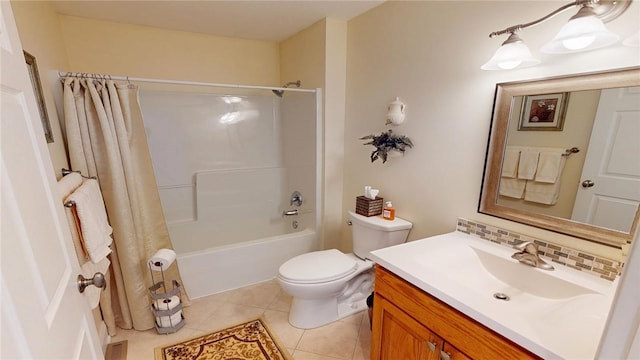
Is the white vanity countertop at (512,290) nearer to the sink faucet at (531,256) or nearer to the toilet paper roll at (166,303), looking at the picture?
the sink faucet at (531,256)

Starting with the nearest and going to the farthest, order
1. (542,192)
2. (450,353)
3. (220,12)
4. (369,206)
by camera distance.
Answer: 1. (450,353)
2. (542,192)
3. (369,206)
4. (220,12)

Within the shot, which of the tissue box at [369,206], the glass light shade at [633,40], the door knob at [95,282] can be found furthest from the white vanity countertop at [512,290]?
the door knob at [95,282]

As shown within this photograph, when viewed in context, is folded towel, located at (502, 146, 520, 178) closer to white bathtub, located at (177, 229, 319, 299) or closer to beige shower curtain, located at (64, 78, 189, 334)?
white bathtub, located at (177, 229, 319, 299)

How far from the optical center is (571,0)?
1.07m

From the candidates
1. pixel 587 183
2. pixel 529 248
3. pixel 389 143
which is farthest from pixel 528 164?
pixel 389 143

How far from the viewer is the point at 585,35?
0.92 m

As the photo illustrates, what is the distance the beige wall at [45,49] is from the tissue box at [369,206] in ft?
5.72

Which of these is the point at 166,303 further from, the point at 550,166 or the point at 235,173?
the point at 550,166

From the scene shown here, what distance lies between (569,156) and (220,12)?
2348 mm

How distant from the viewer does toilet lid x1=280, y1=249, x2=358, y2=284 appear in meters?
1.71

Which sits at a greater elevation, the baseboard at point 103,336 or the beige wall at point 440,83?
Answer: the beige wall at point 440,83

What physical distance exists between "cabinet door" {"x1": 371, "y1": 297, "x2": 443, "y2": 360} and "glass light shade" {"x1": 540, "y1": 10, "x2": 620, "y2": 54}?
1.13m

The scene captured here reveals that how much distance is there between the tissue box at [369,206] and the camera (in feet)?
6.36

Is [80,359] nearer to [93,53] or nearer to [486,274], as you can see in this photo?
[486,274]
